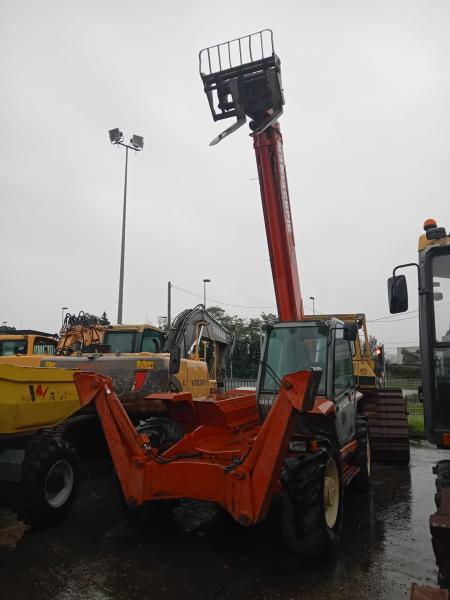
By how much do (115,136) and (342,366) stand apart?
17.5m

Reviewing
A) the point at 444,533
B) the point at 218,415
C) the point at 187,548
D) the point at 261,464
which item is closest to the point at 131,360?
the point at 218,415

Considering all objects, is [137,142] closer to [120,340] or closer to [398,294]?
[120,340]

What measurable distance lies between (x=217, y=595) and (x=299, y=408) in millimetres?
→ 1581

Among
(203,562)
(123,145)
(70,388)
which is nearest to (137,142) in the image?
(123,145)

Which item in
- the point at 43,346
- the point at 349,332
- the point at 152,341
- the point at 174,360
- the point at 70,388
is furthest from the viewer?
the point at 43,346

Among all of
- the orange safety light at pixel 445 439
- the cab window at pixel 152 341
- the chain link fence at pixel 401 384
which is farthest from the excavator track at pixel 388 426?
the chain link fence at pixel 401 384

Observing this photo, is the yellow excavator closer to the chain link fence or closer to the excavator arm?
the excavator arm

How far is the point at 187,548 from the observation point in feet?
15.7

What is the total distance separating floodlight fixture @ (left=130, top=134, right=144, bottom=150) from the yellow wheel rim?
60.5 ft

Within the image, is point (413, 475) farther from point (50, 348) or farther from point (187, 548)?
point (50, 348)

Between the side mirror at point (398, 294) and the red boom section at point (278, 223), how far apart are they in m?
3.17

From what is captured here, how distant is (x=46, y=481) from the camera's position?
5262 mm

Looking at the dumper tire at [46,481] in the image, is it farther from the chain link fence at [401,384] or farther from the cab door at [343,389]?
the chain link fence at [401,384]

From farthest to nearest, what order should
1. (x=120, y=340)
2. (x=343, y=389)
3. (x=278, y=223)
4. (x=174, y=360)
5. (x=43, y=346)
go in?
(x=43, y=346), (x=120, y=340), (x=278, y=223), (x=174, y=360), (x=343, y=389)
